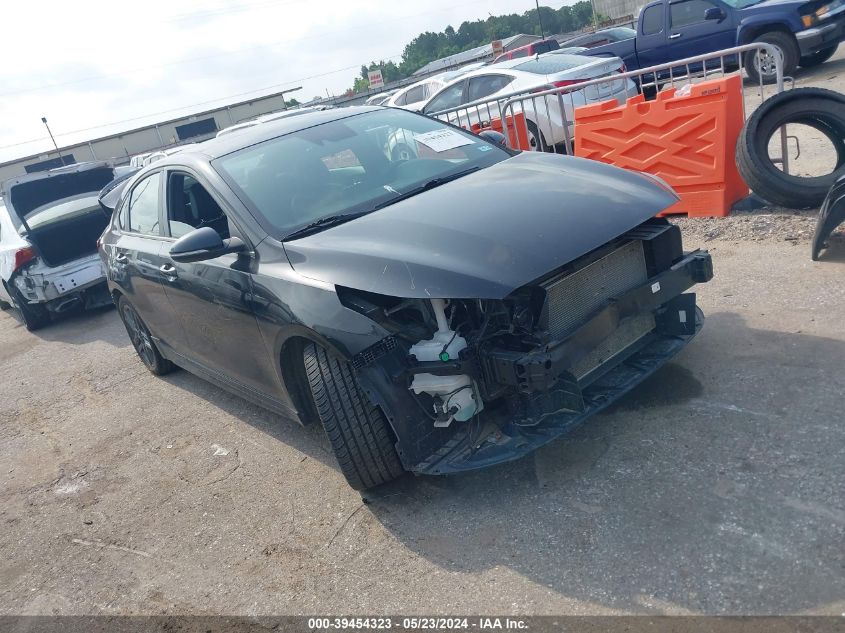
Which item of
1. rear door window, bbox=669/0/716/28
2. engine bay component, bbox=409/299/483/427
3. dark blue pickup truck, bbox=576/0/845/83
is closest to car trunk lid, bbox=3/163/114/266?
engine bay component, bbox=409/299/483/427

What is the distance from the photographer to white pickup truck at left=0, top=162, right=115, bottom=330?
8.77m

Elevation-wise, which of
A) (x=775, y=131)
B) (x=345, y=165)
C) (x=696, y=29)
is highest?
(x=345, y=165)

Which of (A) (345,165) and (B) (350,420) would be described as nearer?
(B) (350,420)

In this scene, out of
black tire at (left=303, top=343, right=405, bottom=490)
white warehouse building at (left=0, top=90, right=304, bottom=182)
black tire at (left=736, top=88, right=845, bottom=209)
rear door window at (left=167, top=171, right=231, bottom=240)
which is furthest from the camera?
white warehouse building at (left=0, top=90, right=304, bottom=182)

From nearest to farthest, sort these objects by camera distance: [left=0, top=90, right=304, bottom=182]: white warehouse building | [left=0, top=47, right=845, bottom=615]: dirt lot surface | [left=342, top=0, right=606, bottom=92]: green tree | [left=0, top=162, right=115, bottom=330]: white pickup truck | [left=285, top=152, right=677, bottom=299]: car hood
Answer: [left=0, top=47, right=845, bottom=615]: dirt lot surface → [left=285, top=152, right=677, bottom=299]: car hood → [left=0, top=162, right=115, bottom=330]: white pickup truck → [left=0, top=90, right=304, bottom=182]: white warehouse building → [left=342, top=0, right=606, bottom=92]: green tree

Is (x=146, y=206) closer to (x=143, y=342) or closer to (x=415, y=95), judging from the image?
(x=143, y=342)

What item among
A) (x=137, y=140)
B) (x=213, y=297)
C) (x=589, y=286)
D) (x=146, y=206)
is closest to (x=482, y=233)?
(x=589, y=286)

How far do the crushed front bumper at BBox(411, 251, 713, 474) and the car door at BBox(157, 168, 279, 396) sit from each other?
1230mm

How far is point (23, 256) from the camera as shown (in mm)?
8844

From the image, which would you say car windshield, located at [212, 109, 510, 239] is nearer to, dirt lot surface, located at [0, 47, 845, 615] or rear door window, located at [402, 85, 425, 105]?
dirt lot surface, located at [0, 47, 845, 615]

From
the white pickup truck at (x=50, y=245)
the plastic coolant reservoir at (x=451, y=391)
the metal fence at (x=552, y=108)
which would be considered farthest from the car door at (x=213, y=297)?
the white pickup truck at (x=50, y=245)

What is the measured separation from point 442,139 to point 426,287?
6.11 feet

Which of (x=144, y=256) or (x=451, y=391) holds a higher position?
(x=144, y=256)

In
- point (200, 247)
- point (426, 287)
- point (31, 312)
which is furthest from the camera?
point (31, 312)
